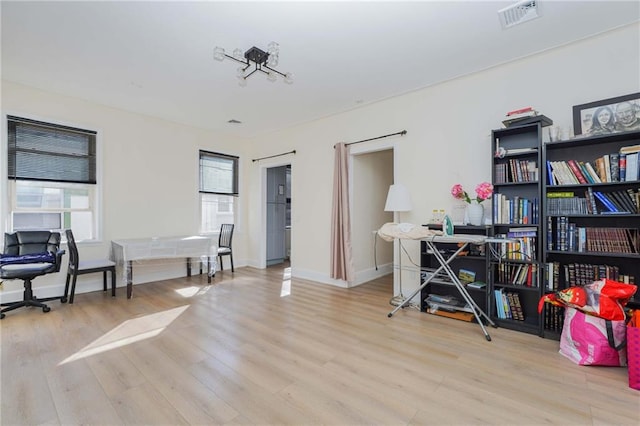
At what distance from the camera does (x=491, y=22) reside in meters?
2.52

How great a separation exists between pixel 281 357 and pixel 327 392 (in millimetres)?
575

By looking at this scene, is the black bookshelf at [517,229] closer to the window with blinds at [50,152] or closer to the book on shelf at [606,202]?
the book on shelf at [606,202]

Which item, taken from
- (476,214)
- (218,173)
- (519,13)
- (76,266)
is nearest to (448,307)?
(476,214)

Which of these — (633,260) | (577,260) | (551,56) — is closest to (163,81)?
(551,56)

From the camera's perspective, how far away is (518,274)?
288cm

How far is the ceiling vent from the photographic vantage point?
7.58 ft

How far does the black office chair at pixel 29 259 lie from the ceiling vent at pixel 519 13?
5.20 meters

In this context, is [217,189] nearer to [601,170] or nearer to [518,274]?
[518,274]

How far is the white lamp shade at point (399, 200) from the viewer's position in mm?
3627

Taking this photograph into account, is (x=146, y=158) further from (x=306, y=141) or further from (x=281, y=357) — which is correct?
(x=281, y=357)

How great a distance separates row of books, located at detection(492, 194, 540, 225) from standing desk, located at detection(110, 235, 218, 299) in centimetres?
401

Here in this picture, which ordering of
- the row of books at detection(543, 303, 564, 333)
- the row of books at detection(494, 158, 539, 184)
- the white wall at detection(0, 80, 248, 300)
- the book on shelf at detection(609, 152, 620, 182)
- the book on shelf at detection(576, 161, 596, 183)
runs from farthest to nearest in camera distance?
the white wall at detection(0, 80, 248, 300) → the row of books at detection(494, 158, 539, 184) → the row of books at detection(543, 303, 564, 333) → the book on shelf at detection(576, 161, 596, 183) → the book on shelf at detection(609, 152, 620, 182)

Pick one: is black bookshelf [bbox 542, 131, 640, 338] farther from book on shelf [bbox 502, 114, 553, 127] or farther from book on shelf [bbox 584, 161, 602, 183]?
book on shelf [bbox 502, 114, 553, 127]

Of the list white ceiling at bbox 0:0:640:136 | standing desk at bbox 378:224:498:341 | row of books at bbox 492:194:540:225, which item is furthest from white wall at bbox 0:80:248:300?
row of books at bbox 492:194:540:225
